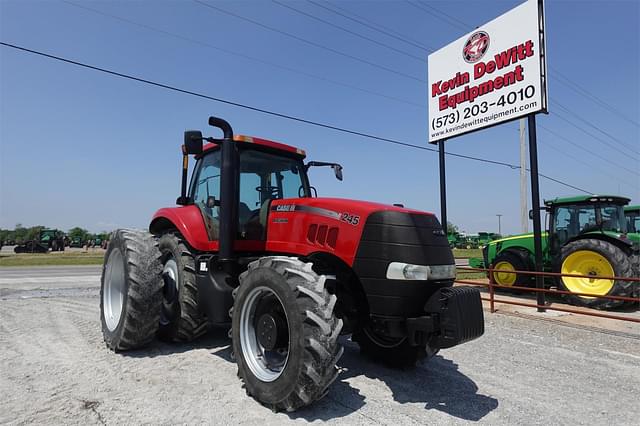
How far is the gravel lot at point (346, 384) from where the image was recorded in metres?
2.99

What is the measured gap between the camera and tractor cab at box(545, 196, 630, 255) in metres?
9.16

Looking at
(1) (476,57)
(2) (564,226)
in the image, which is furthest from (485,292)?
(1) (476,57)

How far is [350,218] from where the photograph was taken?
3.38m

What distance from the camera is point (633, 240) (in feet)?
29.8

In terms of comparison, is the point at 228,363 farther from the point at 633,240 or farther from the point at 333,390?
the point at 633,240

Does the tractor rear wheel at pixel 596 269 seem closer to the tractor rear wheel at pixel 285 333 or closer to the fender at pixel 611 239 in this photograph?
the fender at pixel 611 239

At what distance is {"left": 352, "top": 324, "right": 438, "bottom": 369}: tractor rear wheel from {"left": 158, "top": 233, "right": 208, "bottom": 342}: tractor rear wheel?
1830 millimetres

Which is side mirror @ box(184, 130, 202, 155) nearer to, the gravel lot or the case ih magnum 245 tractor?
the case ih magnum 245 tractor

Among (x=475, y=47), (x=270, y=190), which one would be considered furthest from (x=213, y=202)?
(x=475, y=47)

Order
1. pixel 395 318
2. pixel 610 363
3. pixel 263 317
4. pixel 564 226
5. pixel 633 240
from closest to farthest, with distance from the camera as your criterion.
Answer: pixel 395 318, pixel 263 317, pixel 610 363, pixel 633 240, pixel 564 226

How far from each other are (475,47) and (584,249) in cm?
512

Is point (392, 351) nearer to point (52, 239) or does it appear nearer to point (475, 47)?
point (475, 47)

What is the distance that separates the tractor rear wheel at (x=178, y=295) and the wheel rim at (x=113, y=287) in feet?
2.01

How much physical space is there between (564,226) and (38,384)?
10690mm
